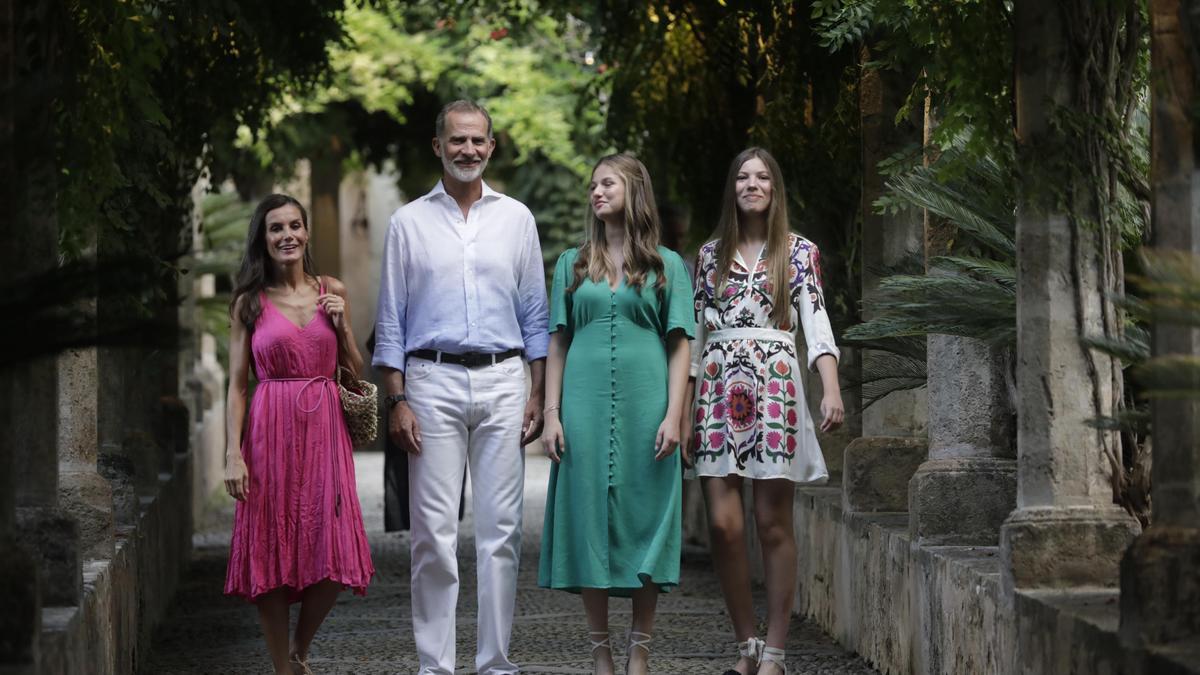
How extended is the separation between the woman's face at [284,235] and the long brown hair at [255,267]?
25 millimetres

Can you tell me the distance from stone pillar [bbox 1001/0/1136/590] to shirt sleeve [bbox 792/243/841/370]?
1.18 meters

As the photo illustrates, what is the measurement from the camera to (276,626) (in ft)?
23.5

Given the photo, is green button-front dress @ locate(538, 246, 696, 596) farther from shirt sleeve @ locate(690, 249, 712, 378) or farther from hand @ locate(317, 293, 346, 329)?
hand @ locate(317, 293, 346, 329)

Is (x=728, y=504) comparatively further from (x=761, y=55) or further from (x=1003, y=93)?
(x=761, y=55)

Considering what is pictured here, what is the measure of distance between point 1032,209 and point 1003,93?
392mm

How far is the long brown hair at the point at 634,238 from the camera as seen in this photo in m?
7.12

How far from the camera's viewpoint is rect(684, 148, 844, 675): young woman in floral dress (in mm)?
7324

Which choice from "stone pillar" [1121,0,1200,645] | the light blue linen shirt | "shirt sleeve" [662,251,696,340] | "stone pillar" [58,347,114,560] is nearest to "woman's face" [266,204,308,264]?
the light blue linen shirt

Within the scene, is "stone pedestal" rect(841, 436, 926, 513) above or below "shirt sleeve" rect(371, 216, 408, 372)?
below

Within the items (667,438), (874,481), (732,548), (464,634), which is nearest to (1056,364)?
(667,438)

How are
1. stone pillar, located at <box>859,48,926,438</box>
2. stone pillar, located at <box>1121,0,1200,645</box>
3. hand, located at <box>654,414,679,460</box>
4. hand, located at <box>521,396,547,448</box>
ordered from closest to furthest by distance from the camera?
stone pillar, located at <box>1121,0,1200,645</box> < hand, located at <box>654,414,679,460</box> < hand, located at <box>521,396,547,448</box> < stone pillar, located at <box>859,48,926,438</box>

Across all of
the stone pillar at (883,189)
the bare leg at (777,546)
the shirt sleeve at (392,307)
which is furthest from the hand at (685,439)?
the stone pillar at (883,189)

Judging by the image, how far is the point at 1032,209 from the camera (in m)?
6.16

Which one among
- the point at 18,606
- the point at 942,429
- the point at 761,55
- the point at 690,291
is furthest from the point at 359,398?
the point at 761,55
